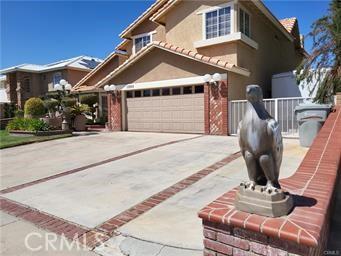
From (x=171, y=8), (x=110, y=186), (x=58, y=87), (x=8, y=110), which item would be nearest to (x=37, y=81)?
(x=8, y=110)

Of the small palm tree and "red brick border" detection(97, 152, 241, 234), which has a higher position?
the small palm tree

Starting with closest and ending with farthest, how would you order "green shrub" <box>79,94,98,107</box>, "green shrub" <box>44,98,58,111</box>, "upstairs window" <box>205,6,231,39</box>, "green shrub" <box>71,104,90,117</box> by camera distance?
"upstairs window" <box>205,6,231,39</box>, "green shrub" <box>44,98,58,111</box>, "green shrub" <box>71,104,90,117</box>, "green shrub" <box>79,94,98,107</box>

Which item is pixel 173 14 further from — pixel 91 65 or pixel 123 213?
pixel 91 65

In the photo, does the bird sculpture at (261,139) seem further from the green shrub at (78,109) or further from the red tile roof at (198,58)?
the green shrub at (78,109)

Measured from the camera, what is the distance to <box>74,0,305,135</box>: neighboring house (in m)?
13.1

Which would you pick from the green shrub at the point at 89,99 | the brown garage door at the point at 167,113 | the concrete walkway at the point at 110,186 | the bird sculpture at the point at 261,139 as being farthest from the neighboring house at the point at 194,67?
the bird sculpture at the point at 261,139

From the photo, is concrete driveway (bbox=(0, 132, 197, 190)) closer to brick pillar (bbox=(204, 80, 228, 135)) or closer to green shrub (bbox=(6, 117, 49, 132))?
green shrub (bbox=(6, 117, 49, 132))

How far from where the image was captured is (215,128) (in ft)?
42.9

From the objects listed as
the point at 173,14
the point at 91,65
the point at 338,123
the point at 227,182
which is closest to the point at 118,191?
the point at 227,182

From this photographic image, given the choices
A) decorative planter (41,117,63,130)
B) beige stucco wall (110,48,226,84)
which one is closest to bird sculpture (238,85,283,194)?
beige stucco wall (110,48,226,84)

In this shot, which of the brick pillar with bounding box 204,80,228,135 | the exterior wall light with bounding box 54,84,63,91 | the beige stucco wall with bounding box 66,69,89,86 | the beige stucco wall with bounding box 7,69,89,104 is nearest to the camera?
the brick pillar with bounding box 204,80,228,135

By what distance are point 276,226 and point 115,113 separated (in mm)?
15315

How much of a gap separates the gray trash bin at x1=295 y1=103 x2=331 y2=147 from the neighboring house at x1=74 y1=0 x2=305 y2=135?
13.9ft

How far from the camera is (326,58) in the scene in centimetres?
1258
